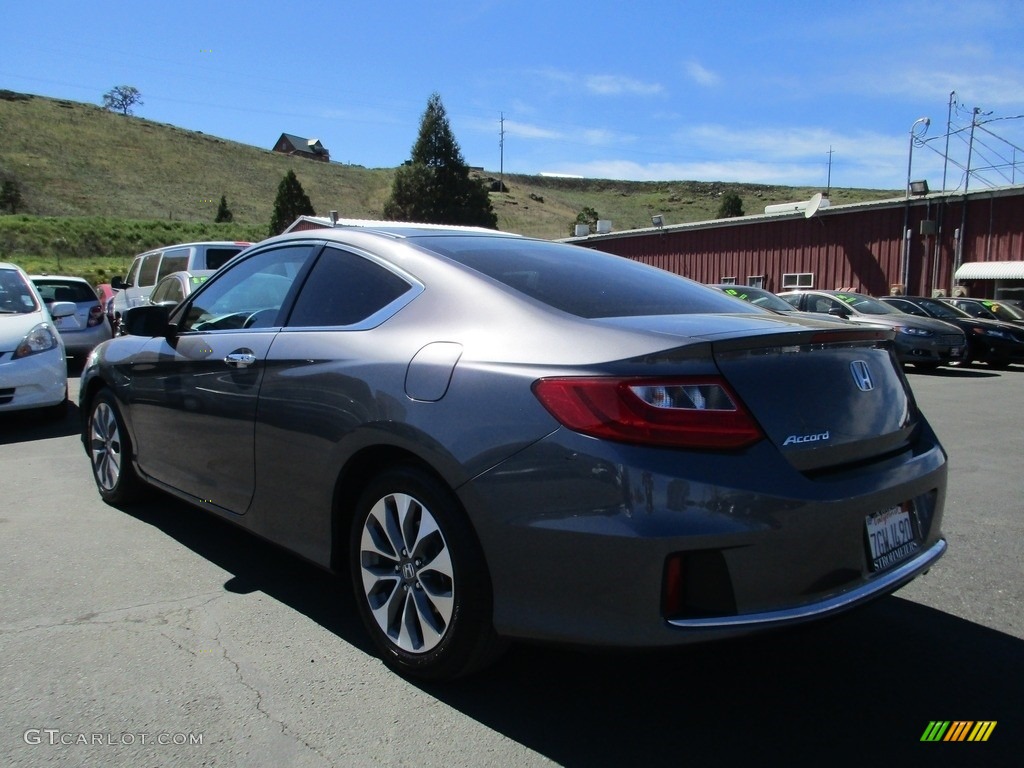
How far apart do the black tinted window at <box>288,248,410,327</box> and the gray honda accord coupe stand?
1cm

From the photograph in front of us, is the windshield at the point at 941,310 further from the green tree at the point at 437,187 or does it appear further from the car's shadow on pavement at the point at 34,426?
the green tree at the point at 437,187

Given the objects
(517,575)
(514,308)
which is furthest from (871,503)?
(514,308)

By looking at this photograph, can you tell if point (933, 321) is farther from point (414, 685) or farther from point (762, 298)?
point (414, 685)

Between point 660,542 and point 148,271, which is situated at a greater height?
point 148,271

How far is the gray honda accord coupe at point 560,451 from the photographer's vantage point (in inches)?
90.2

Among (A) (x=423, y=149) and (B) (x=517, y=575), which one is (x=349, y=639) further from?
(A) (x=423, y=149)

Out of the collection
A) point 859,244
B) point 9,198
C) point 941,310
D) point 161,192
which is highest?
point 161,192

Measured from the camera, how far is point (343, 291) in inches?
134

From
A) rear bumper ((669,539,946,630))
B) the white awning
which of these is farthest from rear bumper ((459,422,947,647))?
the white awning

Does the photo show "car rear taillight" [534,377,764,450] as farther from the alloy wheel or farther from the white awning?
the white awning

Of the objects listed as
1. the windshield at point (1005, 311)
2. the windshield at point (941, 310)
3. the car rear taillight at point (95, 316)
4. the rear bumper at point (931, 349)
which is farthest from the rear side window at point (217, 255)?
the windshield at point (1005, 311)

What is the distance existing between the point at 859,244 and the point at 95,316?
67.3 ft

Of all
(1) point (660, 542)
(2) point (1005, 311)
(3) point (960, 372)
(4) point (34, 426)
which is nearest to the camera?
(1) point (660, 542)

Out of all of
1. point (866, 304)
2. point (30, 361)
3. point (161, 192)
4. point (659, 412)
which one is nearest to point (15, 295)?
point (30, 361)
